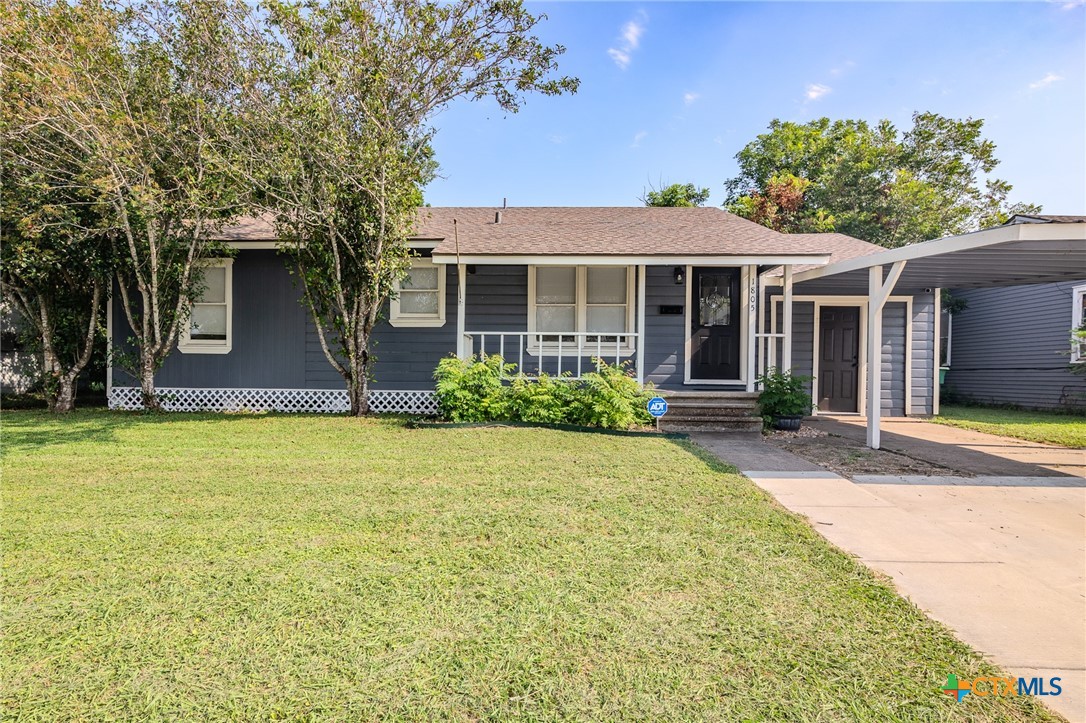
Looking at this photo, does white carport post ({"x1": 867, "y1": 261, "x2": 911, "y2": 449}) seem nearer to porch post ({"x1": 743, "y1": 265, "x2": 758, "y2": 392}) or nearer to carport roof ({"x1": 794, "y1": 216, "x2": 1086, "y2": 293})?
carport roof ({"x1": 794, "y1": 216, "x2": 1086, "y2": 293})

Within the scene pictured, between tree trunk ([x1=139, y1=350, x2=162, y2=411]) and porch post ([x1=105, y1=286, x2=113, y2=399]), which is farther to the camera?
porch post ([x1=105, y1=286, x2=113, y2=399])

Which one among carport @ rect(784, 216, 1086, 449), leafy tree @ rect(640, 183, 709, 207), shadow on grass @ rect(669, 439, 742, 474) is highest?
leafy tree @ rect(640, 183, 709, 207)

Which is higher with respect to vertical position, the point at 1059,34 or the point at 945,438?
the point at 1059,34

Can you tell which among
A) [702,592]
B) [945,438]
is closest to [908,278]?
[945,438]

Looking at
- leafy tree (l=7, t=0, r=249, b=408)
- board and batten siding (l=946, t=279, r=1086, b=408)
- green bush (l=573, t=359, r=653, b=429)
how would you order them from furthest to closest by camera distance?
board and batten siding (l=946, t=279, r=1086, b=408) < green bush (l=573, t=359, r=653, b=429) < leafy tree (l=7, t=0, r=249, b=408)

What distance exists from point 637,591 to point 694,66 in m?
10.7

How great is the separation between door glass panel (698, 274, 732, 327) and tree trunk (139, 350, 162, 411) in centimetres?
909

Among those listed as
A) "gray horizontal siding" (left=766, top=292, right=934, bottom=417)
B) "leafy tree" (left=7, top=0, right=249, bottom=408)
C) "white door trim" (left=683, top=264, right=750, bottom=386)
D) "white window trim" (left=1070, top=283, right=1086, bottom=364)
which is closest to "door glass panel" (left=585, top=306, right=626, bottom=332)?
"white door trim" (left=683, top=264, right=750, bottom=386)

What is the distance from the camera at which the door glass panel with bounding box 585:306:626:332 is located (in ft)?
30.4

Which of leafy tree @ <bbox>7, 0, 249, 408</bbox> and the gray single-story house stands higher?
leafy tree @ <bbox>7, 0, 249, 408</bbox>

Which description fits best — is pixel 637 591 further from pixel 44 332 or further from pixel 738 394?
pixel 44 332

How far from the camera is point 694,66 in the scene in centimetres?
1026

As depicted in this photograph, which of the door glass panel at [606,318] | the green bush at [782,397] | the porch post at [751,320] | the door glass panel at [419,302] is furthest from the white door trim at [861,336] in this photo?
Answer: the door glass panel at [419,302]

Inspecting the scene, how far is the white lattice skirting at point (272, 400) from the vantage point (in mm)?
9203
